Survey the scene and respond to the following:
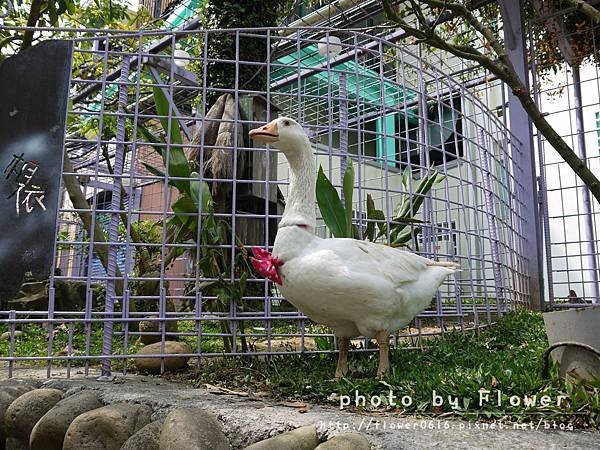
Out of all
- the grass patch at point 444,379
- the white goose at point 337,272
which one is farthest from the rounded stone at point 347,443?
the white goose at point 337,272

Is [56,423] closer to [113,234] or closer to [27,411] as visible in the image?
[27,411]

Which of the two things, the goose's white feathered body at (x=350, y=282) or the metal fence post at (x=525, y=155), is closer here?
the goose's white feathered body at (x=350, y=282)

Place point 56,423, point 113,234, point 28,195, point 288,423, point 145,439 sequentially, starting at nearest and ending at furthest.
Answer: point 288,423, point 145,439, point 56,423, point 28,195, point 113,234

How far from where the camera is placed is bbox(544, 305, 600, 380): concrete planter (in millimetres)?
1983

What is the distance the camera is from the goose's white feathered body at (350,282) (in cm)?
240

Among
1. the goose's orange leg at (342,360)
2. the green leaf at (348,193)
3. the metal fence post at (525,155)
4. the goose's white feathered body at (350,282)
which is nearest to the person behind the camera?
the goose's white feathered body at (350,282)

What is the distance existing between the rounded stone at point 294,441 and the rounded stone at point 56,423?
102cm

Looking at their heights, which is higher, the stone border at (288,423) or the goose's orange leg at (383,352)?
the goose's orange leg at (383,352)

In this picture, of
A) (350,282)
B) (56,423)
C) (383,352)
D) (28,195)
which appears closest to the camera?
(56,423)

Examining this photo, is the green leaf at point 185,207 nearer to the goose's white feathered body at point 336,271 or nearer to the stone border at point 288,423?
the goose's white feathered body at point 336,271

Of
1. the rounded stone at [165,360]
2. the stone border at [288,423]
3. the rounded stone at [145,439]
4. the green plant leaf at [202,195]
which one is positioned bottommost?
the rounded stone at [145,439]

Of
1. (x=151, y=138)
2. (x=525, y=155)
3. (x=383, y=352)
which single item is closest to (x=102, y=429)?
(x=383, y=352)

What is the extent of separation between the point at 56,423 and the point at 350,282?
4.78 ft

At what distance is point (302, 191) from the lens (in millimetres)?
2744
